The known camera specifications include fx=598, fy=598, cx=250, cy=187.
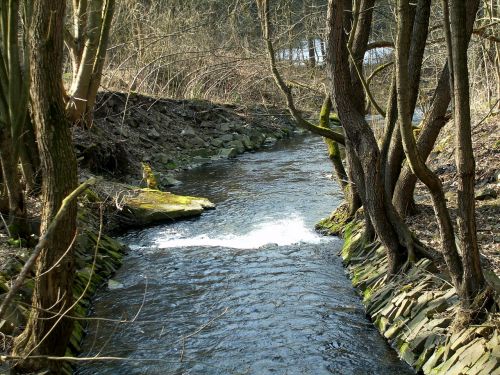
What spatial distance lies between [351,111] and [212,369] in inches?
152

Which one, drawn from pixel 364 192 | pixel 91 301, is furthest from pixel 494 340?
pixel 91 301

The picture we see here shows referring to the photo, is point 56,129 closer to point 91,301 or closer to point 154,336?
point 154,336

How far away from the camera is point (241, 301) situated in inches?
307

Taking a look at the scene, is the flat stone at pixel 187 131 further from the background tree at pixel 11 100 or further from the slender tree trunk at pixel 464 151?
the slender tree trunk at pixel 464 151

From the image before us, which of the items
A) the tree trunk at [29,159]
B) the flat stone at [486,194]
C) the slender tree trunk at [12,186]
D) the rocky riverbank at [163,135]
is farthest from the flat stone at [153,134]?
the flat stone at [486,194]

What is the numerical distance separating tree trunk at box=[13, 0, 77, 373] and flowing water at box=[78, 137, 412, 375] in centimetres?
62

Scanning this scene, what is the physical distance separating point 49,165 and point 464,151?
3.56m

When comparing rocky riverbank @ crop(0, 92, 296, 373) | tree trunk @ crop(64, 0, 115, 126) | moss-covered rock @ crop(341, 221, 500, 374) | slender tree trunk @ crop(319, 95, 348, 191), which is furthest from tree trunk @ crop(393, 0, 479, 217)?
tree trunk @ crop(64, 0, 115, 126)

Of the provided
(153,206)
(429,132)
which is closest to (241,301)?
(429,132)

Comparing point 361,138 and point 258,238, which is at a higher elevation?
point 361,138

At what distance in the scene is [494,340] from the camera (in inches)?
194

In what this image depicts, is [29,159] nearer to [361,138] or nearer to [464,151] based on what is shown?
[361,138]

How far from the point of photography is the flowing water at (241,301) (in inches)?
243

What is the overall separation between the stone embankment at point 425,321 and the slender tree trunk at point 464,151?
13.3 inches
